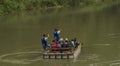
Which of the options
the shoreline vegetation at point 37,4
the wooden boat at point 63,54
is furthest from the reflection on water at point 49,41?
the shoreline vegetation at point 37,4

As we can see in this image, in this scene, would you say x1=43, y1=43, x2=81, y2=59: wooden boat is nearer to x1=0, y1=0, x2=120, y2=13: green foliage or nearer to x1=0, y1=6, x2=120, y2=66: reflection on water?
x1=0, y1=6, x2=120, y2=66: reflection on water

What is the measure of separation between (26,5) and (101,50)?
66.1 m

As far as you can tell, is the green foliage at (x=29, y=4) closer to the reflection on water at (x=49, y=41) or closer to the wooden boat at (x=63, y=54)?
the reflection on water at (x=49, y=41)

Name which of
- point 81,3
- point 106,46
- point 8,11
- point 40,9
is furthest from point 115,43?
point 81,3

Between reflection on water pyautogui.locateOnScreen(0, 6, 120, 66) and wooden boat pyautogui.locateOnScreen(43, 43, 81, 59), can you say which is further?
wooden boat pyautogui.locateOnScreen(43, 43, 81, 59)

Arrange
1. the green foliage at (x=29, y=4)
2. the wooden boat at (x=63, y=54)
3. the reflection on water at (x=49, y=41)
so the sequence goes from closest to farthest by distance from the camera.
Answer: the reflection on water at (x=49, y=41) < the wooden boat at (x=63, y=54) < the green foliage at (x=29, y=4)

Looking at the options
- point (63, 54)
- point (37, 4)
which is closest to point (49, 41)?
point (63, 54)

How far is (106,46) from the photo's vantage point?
39.7 metres

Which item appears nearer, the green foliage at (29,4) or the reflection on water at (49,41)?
the reflection on water at (49,41)

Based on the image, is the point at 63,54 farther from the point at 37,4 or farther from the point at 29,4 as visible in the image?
the point at 37,4

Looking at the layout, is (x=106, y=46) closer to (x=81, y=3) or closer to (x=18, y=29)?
(x=18, y=29)

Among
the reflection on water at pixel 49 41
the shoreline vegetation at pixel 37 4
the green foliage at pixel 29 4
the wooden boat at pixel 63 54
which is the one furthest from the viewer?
the shoreline vegetation at pixel 37 4

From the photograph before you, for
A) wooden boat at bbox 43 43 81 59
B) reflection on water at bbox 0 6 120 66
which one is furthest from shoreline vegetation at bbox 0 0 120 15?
wooden boat at bbox 43 43 81 59

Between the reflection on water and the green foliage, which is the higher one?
the reflection on water
